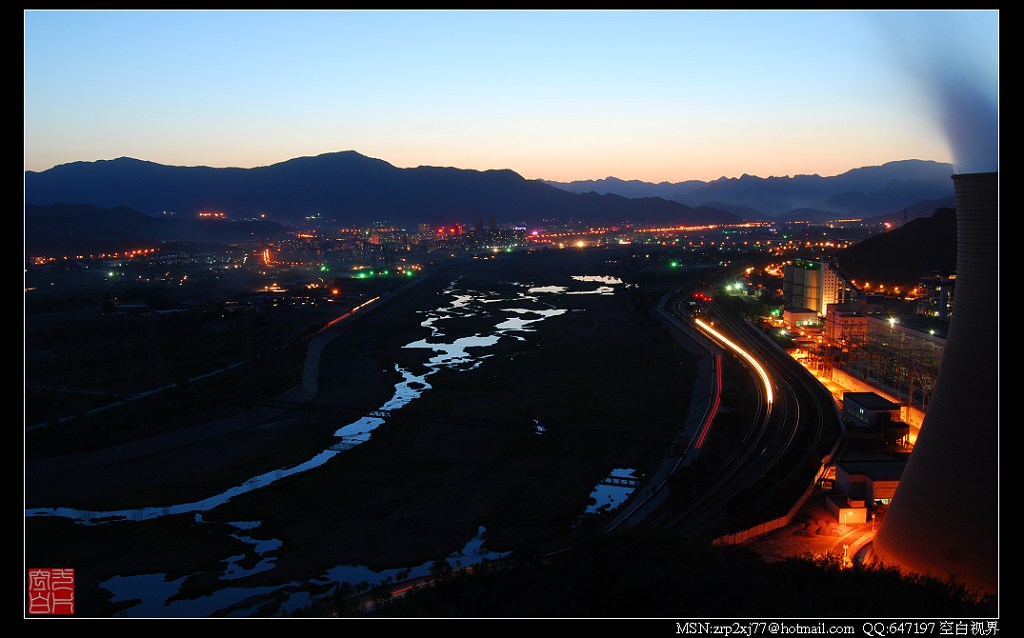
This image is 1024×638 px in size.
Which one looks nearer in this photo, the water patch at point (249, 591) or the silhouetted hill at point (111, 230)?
the water patch at point (249, 591)

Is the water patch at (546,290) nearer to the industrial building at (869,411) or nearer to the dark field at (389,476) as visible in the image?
the dark field at (389,476)

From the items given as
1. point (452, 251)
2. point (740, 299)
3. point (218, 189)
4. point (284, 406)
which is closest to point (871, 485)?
point (284, 406)

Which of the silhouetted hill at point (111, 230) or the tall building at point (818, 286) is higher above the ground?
the silhouetted hill at point (111, 230)

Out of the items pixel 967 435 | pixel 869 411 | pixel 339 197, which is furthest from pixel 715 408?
pixel 339 197

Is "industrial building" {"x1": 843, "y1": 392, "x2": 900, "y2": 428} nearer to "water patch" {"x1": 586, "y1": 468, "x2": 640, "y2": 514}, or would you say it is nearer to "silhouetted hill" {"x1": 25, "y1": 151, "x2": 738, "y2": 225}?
"water patch" {"x1": 586, "y1": 468, "x2": 640, "y2": 514}

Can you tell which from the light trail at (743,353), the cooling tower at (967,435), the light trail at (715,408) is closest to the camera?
the cooling tower at (967,435)

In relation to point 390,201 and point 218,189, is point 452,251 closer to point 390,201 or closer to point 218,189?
point 390,201

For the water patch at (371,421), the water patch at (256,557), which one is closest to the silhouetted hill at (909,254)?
the water patch at (371,421)
